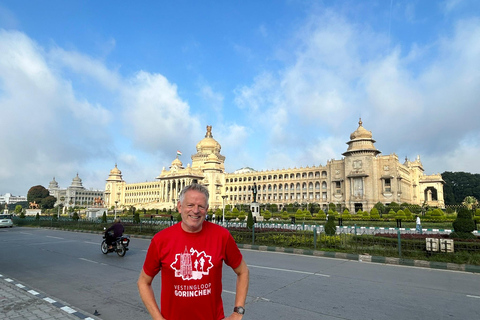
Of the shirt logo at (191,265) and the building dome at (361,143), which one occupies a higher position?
the building dome at (361,143)

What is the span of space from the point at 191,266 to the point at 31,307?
529 cm

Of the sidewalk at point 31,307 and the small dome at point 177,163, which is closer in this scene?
the sidewalk at point 31,307

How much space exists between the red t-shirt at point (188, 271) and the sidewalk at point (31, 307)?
3.80m

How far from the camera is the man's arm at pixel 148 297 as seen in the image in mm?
2303

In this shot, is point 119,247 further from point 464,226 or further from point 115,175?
point 115,175

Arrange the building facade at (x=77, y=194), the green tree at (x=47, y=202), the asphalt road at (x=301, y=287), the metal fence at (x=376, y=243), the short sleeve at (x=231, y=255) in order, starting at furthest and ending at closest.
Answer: the building facade at (x=77, y=194), the green tree at (x=47, y=202), the metal fence at (x=376, y=243), the asphalt road at (x=301, y=287), the short sleeve at (x=231, y=255)

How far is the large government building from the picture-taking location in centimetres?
5562

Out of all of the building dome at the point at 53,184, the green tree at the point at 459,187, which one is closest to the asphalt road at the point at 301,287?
the green tree at the point at 459,187

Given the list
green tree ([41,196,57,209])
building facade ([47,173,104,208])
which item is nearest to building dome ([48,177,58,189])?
building facade ([47,173,104,208])

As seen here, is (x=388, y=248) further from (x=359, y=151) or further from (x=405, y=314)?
(x=359, y=151)

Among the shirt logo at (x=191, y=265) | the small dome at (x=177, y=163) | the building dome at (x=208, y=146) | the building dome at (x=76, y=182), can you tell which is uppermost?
the building dome at (x=208, y=146)

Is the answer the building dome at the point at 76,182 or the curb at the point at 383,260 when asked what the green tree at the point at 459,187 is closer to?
the curb at the point at 383,260

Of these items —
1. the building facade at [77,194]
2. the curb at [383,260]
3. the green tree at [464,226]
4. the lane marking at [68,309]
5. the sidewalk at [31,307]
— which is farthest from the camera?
the building facade at [77,194]

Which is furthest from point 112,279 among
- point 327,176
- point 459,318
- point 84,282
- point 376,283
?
point 327,176
